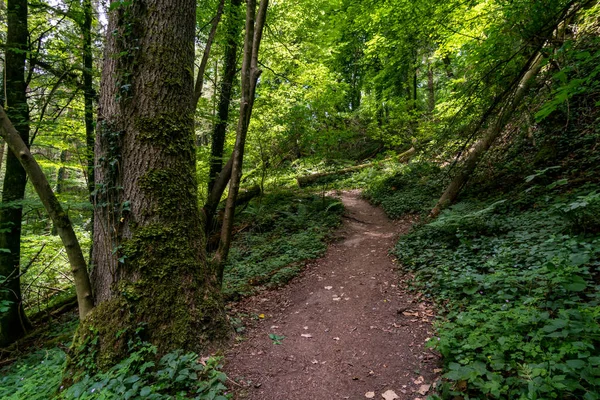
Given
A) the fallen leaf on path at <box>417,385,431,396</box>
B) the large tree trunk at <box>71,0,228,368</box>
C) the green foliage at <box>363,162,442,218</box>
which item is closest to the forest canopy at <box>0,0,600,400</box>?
the large tree trunk at <box>71,0,228,368</box>

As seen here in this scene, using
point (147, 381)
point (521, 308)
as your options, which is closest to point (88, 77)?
point (147, 381)

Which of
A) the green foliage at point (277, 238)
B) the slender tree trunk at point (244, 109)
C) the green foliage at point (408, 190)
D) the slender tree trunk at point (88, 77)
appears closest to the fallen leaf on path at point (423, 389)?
the slender tree trunk at point (244, 109)

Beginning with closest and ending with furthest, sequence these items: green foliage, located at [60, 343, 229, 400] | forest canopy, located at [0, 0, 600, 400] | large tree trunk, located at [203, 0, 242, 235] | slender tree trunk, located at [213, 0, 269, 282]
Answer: green foliage, located at [60, 343, 229, 400] < forest canopy, located at [0, 0, 600, 400] < slender tree trunk, located at [213, 0, 269, 282] < large tree trunk, located at [203, 0, 242, 235]

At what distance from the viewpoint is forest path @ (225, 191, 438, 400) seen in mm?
2838

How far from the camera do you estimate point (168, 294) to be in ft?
10.1

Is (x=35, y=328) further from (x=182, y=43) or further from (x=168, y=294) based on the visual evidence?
(x=182, y=43)

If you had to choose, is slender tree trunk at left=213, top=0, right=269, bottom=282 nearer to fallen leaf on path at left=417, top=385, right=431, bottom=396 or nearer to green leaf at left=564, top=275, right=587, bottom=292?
fallen leaf on path at left=417, top=385, right=431, bottom=396

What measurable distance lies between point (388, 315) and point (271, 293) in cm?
219

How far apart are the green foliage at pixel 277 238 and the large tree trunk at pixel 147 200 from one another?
197 cm

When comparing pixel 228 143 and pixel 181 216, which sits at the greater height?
pixel 228 143

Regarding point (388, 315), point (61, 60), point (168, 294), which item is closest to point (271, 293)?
point (388, 315)

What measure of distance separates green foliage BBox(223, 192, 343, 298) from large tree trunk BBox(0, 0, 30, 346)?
4198 millimetres

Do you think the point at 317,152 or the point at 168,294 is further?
the point at 317,152

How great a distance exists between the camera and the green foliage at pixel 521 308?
2123 millimetres
